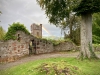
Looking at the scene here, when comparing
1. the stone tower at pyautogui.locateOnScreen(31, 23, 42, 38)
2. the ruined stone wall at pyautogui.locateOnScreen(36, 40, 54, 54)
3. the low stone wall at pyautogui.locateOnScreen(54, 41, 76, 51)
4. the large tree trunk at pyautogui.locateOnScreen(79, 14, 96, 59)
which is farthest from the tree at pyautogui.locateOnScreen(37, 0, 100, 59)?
the stone tower at pyautogui.locateOnScreen(31, 23, 42, 38)

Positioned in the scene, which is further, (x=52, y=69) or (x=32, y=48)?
(x=32, y=48)

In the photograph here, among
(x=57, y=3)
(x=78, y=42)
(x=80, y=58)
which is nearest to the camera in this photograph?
(x=80, y=58)

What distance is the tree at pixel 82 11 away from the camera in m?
12.5

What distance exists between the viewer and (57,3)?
15.5 metres

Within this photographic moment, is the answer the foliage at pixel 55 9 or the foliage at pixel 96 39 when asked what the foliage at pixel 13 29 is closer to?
the foliage at pixel 55 9

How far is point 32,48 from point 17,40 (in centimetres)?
261

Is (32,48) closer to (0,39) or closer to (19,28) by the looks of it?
(19,28)

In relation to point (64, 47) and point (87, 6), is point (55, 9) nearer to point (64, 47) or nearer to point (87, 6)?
point (87, 6)

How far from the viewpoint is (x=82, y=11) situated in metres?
12.9

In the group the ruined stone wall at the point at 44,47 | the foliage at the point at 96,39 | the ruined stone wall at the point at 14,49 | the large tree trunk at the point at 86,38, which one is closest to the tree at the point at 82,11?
the large tree trunk at the point at 86,38

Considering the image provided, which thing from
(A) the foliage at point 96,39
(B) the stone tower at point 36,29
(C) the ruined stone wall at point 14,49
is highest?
(B) the stone tower at point 36,29

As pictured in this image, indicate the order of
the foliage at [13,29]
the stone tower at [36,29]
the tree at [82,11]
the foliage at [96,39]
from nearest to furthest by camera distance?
the tree at [82,11] → the foliage at [13,29] → the foliage at [96,39] → the stone tower at [36,29]

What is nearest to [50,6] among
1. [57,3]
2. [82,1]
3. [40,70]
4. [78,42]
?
[57,3]

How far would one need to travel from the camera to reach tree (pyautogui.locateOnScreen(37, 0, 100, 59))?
1253 cm
